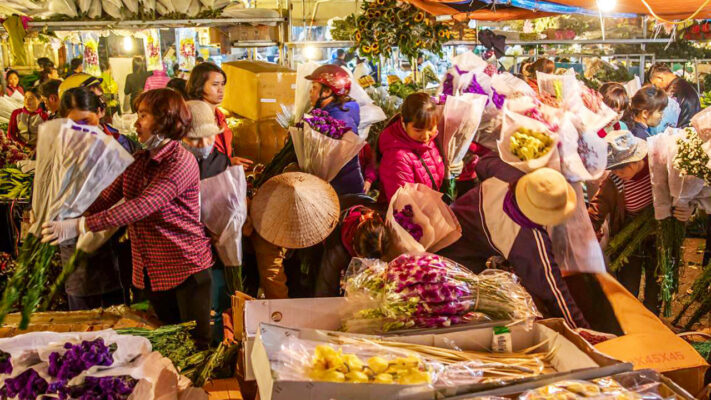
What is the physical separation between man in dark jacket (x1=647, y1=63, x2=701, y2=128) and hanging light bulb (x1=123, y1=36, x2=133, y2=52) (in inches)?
206

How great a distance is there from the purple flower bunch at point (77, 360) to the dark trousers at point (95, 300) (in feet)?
4.46

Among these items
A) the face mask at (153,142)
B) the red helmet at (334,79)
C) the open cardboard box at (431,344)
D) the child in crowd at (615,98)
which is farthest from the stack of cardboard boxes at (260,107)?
the open cardboard box at (431,344)

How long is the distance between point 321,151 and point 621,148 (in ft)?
5.01

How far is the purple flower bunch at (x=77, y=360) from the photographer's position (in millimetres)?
2059

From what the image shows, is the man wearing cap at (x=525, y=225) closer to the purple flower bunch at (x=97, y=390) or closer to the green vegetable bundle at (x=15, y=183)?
the purple flower bunch at (x=97, y=390)

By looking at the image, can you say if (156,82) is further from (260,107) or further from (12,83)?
(12,83)

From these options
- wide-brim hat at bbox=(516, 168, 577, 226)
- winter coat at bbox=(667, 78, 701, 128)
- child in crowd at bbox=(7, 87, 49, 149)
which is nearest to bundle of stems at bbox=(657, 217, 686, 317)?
wide-brim hat at bbox=(516, 168, 577, 226)

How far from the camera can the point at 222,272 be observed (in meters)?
3.49

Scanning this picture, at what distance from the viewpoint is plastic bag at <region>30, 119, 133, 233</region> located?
2061mm

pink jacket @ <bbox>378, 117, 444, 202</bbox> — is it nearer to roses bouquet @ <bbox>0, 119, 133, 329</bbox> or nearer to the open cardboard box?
the open cardboard box

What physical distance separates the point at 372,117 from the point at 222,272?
171 centimetres

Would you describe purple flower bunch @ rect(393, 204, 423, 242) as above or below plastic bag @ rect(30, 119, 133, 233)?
below

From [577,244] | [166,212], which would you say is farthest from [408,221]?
[166,212]

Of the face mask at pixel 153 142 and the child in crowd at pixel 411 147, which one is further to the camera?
the child in crowd at pixel 411 147
